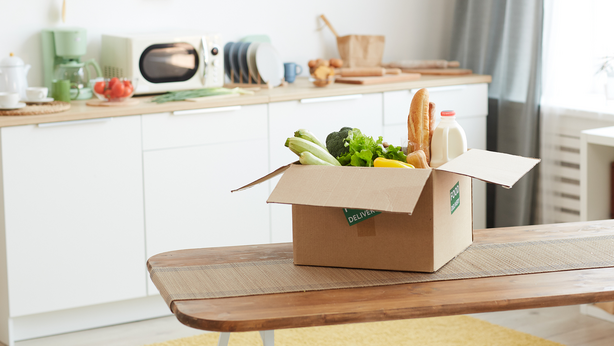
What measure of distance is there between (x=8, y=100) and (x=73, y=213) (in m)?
0.47

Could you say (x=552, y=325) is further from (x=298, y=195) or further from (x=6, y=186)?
(x=6, y=186)

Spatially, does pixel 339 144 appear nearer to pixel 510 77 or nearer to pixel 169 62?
pixel 169 62

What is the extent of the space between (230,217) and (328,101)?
66 centimetres

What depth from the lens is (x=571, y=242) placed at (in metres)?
1.52

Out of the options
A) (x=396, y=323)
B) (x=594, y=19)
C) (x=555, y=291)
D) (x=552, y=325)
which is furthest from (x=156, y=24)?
(x=555, y=291)

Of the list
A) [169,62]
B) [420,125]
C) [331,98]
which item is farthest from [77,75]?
[420,125]

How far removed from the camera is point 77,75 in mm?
3025

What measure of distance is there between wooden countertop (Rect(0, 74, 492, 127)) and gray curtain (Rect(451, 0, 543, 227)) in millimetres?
137

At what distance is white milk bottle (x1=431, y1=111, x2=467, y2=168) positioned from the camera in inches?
55.6

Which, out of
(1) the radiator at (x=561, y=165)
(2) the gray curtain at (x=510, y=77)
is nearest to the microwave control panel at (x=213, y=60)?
(2) the gray curtain at (x=510, y=77)

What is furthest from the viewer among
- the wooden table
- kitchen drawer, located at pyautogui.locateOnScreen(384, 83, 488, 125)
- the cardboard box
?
kitchen drawer, located at pyautogui.locateOnScreen(384, 83, 488, 125)

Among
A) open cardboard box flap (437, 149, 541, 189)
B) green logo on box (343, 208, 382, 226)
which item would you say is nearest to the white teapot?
green logo on box (343, 208, 382, 226)

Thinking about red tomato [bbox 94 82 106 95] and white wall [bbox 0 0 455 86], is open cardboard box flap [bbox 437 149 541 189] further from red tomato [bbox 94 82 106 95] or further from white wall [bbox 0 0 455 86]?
white wall [bbox 0 0 455 86]

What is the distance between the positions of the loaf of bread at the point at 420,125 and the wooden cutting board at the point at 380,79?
72.2 inches
